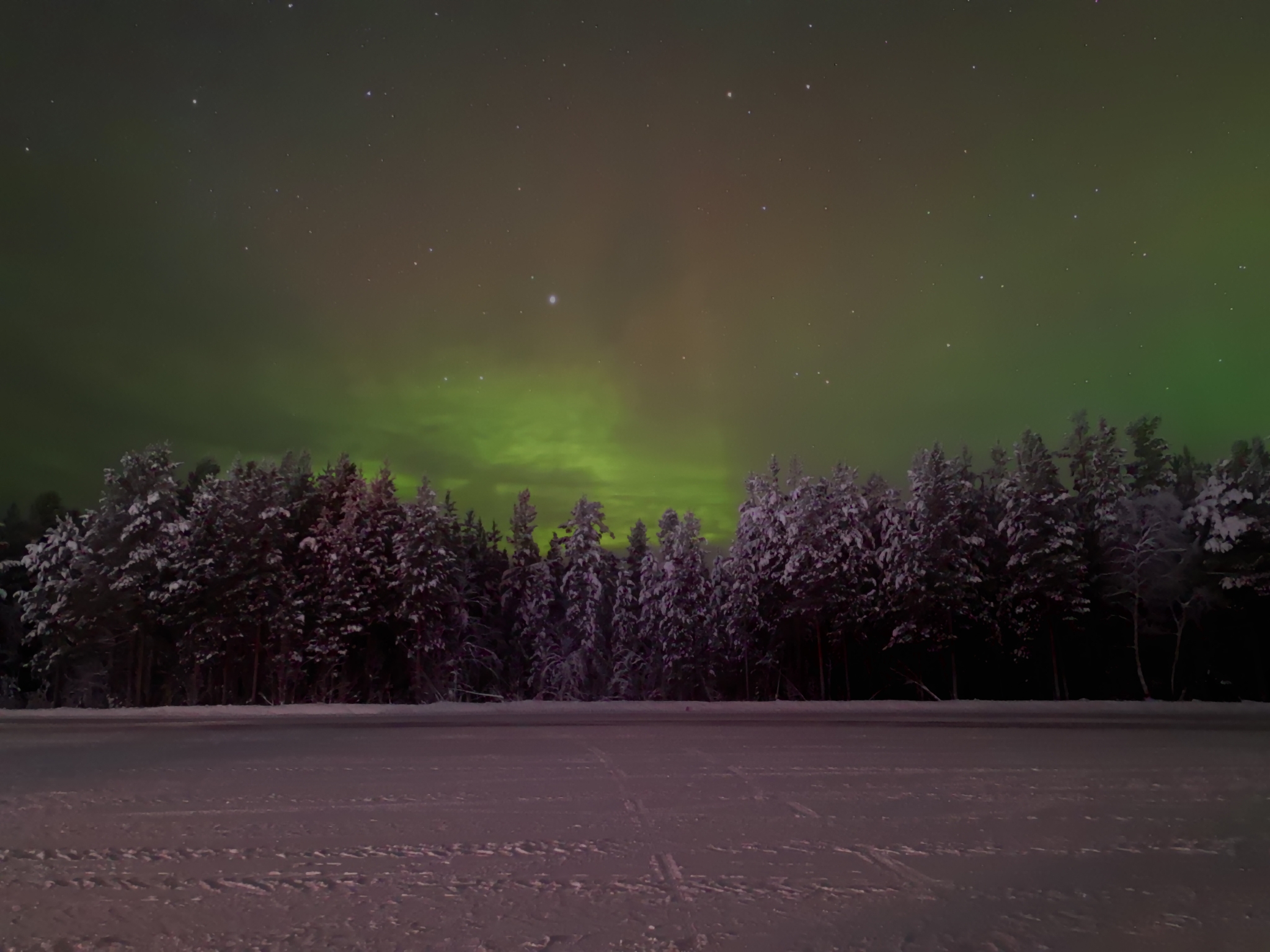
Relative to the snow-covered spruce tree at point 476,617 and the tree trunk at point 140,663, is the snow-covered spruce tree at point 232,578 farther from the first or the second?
the snow-covered spruce tree at point 476,617

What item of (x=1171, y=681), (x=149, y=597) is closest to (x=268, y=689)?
(x=149, y=597)

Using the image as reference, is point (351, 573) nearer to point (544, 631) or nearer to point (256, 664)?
point (256, 664)

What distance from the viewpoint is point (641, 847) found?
714 cm

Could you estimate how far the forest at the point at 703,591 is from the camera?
35781 mm

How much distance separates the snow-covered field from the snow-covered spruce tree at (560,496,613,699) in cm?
2996

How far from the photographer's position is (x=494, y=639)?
155 ft

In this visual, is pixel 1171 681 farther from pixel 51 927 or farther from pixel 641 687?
pixel 51 927

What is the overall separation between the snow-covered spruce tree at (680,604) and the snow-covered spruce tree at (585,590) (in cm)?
335

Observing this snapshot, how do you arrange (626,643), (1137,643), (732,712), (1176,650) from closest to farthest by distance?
(732,712), (1176,650), (1137,643), (626,643)

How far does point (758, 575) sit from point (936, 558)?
8963 mm

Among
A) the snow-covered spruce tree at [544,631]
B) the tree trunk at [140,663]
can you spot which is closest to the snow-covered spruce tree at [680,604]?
the snow-covered spruce tree at [544,631]

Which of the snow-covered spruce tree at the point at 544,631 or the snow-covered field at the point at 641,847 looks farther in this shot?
the snow-covered spruce tree at the point at 544,631

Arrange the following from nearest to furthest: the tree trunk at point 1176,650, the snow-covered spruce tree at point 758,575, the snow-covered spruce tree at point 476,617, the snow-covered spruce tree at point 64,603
Answer: the tree trunk at point 1176,650, the snow-covered spruce tree at point 64,603, the snow-covered spruce tree at point 758,575, the snow-covered spruce tree at point 476,617

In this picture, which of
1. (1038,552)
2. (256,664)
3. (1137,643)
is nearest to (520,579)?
(256,664)
